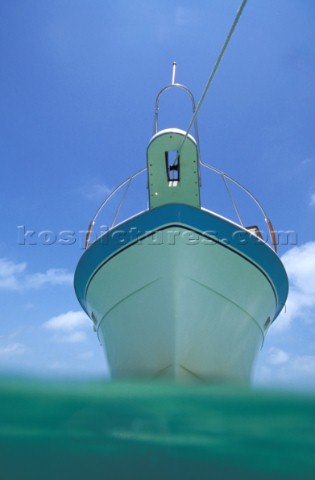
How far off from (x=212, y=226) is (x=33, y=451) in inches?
115

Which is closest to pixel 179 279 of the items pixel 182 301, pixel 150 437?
pixel 182 301

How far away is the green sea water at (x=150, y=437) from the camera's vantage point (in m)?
1.85

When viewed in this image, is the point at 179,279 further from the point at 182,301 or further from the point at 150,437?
the point at 150,437

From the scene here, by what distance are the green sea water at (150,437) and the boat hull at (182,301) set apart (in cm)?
102

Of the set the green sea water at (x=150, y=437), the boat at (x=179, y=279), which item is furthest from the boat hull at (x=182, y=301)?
the green sea water at (x=150, y=437)

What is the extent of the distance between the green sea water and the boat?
3.40 ft

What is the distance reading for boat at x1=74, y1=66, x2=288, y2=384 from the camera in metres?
3.87

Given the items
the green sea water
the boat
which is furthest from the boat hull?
the green sea water

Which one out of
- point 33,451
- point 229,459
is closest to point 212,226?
point 229,459

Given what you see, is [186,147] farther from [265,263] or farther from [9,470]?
[9,470]

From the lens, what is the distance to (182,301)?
12.6ft

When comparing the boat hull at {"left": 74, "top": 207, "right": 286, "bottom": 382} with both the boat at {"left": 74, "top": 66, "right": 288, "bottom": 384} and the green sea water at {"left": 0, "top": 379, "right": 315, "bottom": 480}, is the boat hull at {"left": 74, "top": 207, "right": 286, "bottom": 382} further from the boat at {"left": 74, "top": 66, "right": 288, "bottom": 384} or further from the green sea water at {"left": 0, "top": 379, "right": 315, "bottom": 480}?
the green sea water at {"left": 0, "top": 379, "right": 315, "bottom": 480}

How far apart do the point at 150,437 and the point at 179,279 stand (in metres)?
1.99

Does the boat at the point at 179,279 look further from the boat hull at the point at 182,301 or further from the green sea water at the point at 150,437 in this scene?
the green sea water at the point at 150,437
